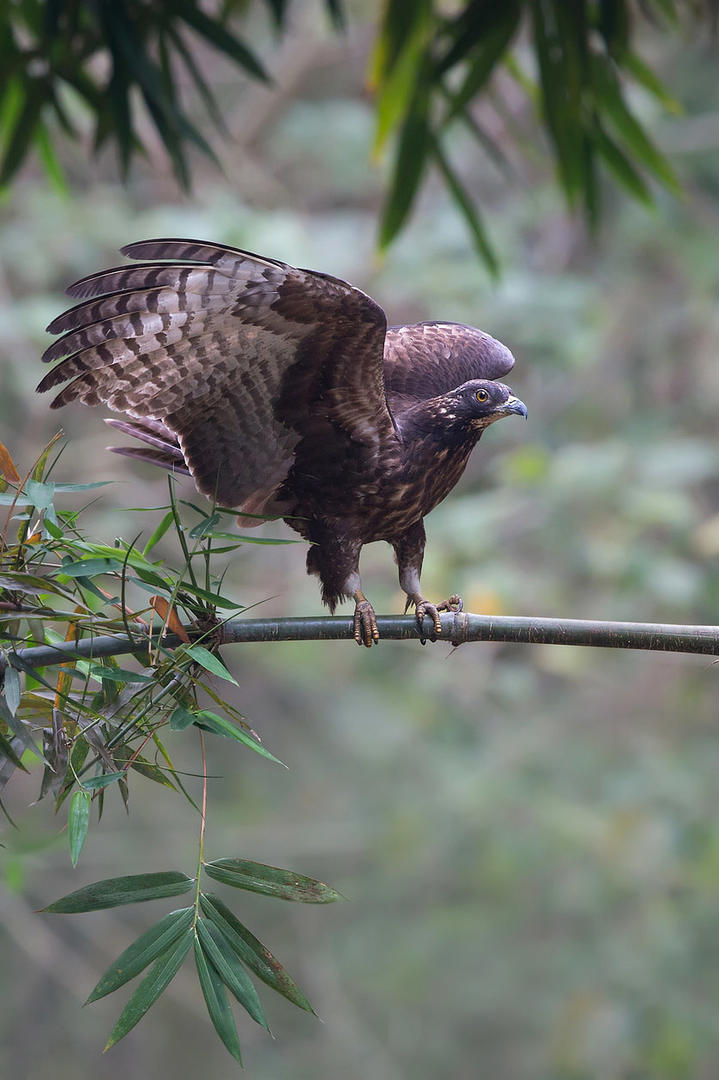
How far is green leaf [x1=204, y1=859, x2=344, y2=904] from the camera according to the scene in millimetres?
1260

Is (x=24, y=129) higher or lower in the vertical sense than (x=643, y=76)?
lower

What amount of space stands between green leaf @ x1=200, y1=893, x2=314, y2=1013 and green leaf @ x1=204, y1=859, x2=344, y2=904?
1.3 inches

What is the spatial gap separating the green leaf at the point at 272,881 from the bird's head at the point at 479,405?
0.84m

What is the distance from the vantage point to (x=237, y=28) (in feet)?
23.5

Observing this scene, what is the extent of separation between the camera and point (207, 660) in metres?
1.28

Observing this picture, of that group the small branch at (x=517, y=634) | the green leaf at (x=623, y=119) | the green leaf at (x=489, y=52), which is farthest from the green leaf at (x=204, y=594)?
the green leaf at (x=623, y=119)

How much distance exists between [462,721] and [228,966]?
6087 millimetres

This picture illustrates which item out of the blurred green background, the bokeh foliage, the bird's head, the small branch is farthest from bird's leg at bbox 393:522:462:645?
the blurred green background

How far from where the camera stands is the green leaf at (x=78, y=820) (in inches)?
48.1

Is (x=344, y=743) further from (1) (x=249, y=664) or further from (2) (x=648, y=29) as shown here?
(2) (x=648, y=29)

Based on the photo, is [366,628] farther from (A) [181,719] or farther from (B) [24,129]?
(B) [24,129]

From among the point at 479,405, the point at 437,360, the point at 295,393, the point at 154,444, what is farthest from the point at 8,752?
the point at 437,360

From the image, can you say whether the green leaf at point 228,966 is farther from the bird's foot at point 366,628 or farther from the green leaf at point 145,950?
the bird's foot at point 366,628

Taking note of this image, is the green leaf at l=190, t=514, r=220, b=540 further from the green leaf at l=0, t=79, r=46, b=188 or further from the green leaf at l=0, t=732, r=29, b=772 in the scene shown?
the green leaf at l=0, t=79, r=46, b=188
